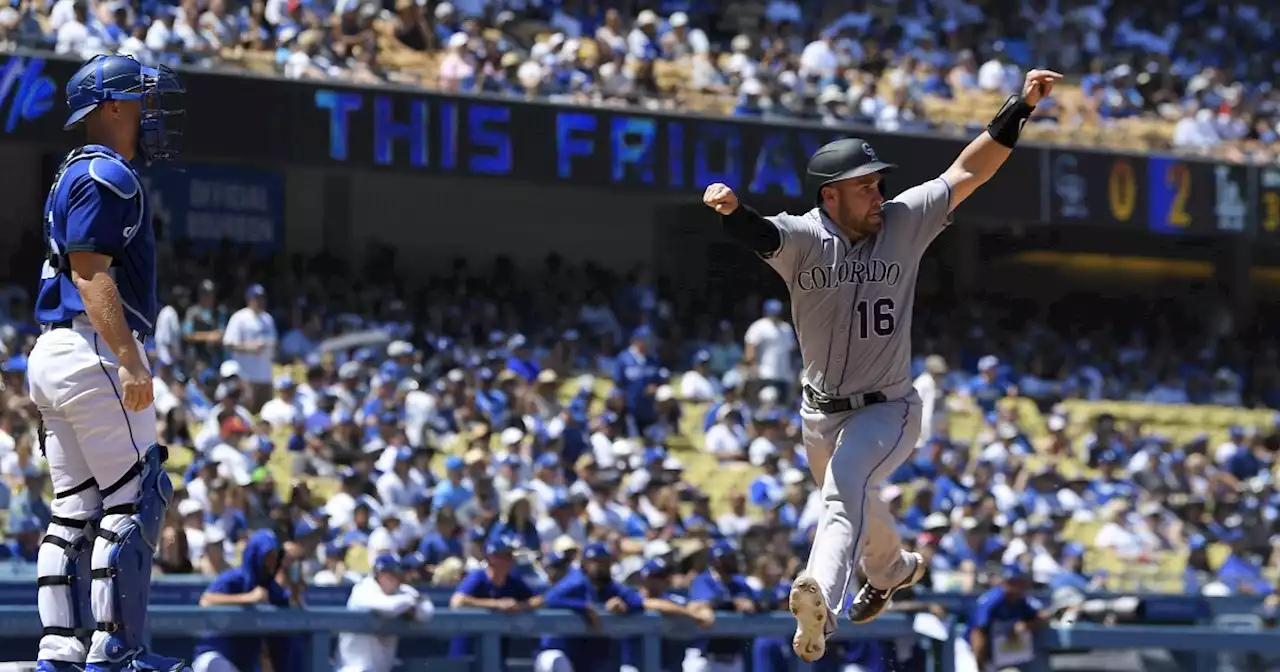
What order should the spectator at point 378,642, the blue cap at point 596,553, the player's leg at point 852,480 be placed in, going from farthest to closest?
the blue cap at point 596,553, the spectator at point 378,642, the player's leg at point 852,480

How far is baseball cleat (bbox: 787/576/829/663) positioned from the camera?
23.3 feet

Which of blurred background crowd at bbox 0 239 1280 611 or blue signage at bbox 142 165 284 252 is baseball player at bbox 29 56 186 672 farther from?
blue signage at bbox 142 165 284 252

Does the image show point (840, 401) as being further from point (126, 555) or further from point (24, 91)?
point (24, 91)

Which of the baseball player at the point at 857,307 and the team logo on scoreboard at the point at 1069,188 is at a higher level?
the team logo on scoreboard at the point at 1069,188

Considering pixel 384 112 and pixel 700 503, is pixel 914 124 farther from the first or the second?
pixel 700 503

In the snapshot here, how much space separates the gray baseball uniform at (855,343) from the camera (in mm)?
7473

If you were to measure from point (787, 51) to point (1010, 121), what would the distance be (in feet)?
55.9

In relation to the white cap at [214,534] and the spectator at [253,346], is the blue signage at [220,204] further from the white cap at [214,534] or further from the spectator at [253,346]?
the white cap at [214,534]

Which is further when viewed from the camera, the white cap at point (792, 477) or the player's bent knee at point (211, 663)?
the white cap at point (792, 477)

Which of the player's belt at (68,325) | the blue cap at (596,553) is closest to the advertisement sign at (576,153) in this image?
the blue cap at (596,553)

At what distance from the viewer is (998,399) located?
21.8 m

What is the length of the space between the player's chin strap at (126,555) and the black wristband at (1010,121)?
3287 millimetres

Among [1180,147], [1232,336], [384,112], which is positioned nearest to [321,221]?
[384,112]

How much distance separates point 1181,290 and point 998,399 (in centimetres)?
839
